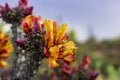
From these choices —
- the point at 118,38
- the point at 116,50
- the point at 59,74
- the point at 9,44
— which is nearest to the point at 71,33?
the point at 116,50

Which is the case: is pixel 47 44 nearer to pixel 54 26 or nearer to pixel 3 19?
pixel 54 26

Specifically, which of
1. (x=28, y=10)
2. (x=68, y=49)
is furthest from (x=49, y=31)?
(x=28, y=10)

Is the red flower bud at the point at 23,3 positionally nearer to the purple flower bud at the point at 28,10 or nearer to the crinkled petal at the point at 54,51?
the purple flower bud at the point at 28,10

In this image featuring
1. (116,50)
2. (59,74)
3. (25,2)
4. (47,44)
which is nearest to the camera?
(47,44)

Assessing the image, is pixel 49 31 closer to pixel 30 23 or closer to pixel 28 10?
pixel 30 23

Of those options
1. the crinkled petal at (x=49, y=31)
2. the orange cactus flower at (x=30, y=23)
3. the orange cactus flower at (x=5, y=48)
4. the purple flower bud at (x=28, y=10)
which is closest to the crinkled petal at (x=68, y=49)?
the crinkled petal at (x=49, y=31)

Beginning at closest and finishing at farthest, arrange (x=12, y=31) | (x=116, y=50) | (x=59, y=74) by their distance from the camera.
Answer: (x=12, y=31) < (x=59, y=74) < (x=116, y=50)

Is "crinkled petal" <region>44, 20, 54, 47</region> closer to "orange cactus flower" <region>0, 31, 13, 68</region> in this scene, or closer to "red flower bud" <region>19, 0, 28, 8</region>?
"red flower bud" <region>19, 0, 28, 8</region>
